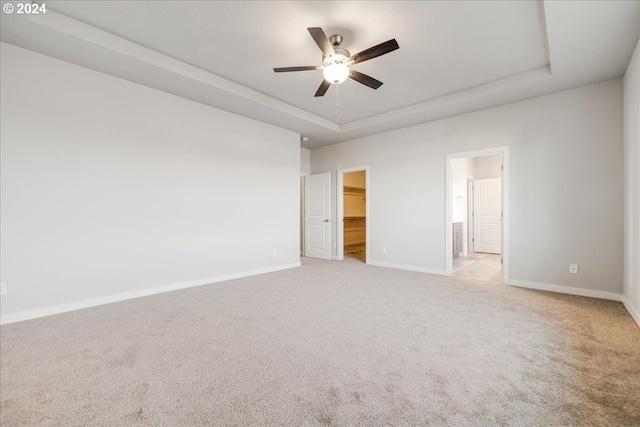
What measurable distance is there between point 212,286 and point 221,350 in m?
2.07

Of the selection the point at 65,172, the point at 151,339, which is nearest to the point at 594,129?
the point at 151,339

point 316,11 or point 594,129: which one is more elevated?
point 316,11

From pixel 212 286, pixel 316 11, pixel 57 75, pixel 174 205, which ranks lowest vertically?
pixel 212 286

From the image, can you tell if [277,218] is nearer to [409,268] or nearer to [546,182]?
[409,268]

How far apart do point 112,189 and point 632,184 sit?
18.9 ft

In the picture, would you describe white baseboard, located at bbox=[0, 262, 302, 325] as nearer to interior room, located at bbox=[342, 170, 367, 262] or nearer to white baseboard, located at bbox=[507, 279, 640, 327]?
white baseboard, located at bbox=[507, 279, 640, 327]

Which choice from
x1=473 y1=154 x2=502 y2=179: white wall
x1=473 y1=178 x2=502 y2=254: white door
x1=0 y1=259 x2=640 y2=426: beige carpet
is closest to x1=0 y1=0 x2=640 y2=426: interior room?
x1=0 y1=259 x2=640 y2=426: beige carpet

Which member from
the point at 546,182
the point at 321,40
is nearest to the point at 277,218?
the point at 321,40

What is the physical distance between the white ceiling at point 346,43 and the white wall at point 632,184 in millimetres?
328

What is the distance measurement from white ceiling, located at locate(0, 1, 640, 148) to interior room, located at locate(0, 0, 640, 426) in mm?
26

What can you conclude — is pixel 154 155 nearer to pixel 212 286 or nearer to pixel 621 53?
pixel 212 286

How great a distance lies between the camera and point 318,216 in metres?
6.59

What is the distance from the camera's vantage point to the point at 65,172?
9.95 feet

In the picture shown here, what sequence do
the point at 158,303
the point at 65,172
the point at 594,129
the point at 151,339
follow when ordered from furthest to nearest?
the point at 594,129 < the point at 158,303 < the point at 65,172 < the point at 151,339
